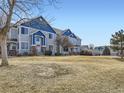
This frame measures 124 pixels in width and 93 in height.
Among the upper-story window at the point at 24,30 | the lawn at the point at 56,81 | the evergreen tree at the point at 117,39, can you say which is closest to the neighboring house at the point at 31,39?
A: the upper-story window at the point at 24,30

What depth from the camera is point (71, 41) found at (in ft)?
242

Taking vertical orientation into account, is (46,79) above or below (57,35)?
below

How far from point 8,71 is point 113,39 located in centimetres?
3732

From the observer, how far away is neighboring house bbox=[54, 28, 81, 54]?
69.0 m

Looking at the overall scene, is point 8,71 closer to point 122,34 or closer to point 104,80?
point 104,80

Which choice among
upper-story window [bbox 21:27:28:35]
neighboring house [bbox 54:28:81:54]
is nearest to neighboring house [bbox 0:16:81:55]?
upper-story window [bbox 21:27:28:35]

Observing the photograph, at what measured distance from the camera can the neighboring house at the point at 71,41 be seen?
2717 inches

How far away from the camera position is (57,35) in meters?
66.8

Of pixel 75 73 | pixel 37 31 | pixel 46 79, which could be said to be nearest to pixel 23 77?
pixel 46 79

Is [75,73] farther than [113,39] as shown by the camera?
No

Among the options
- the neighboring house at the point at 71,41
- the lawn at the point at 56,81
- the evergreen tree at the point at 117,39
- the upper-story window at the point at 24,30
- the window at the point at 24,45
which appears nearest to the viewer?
the lawn at the point at 56,81

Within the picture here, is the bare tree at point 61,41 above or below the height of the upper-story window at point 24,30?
below

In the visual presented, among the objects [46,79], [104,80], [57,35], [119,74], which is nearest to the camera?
[46,79]

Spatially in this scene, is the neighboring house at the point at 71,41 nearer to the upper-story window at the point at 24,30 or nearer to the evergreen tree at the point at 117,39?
the upper-story window at the point at 24,30
